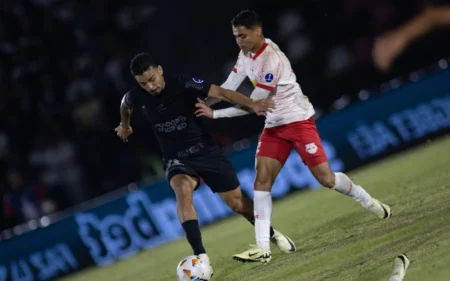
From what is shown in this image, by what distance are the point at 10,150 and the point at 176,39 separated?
3.52 m

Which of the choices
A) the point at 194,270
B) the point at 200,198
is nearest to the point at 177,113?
the point at 194,270

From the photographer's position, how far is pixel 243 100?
745 centimetres

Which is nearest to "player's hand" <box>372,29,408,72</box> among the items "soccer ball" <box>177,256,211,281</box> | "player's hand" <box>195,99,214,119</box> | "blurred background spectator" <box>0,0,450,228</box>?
"blurred background spectator" <box>0,0,450,228</box>

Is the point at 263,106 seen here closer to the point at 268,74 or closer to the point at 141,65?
the point at 268,74

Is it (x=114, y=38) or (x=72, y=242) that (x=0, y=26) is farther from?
(x=72, y=242)

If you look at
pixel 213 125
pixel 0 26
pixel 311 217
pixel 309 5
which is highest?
pixel 0 26

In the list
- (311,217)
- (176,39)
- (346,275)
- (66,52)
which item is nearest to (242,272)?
(346,275)

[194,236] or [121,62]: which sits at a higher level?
[121,62]

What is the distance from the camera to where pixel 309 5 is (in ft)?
50.0

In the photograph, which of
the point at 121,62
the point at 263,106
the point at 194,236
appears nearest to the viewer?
the point at 194,236

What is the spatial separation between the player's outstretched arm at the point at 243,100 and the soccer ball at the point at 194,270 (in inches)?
53.4

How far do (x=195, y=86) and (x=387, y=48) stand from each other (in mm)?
8004

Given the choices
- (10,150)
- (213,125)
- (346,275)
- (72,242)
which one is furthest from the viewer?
(10,150)

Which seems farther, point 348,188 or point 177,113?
point 348,188
